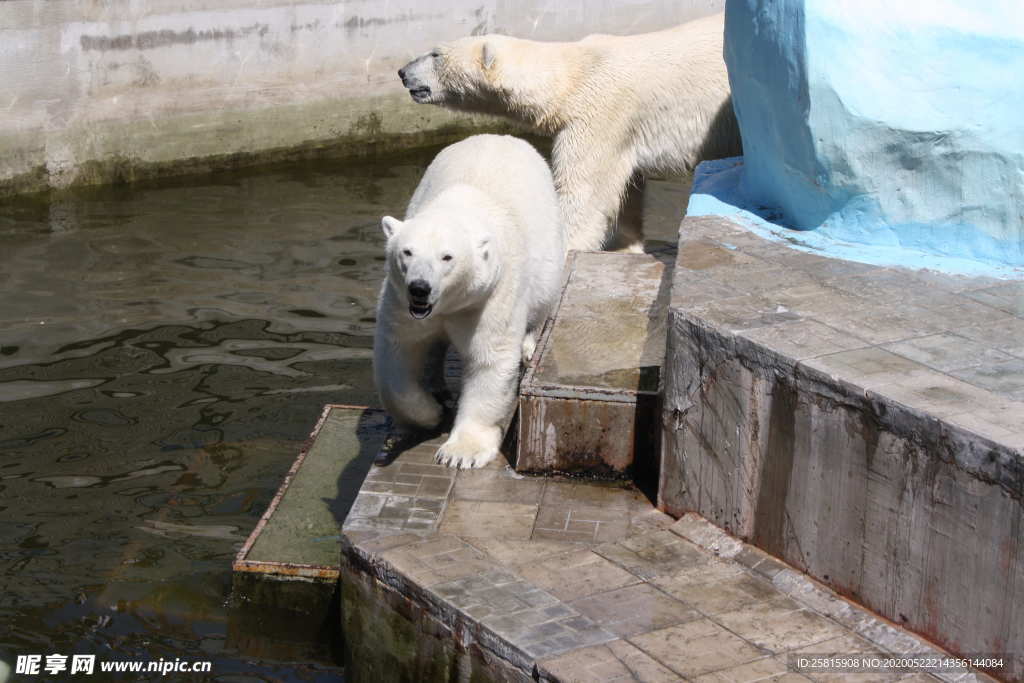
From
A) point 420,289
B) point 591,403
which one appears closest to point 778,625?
point 591,403

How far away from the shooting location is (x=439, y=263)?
4.04 metres

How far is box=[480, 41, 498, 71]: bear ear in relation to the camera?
6.81m

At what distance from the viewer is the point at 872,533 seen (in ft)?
11.2

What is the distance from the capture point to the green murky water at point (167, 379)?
14.5 feet

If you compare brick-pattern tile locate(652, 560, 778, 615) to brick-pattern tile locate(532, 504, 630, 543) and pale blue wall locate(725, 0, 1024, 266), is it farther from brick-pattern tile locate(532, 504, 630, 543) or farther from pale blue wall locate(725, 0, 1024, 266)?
pale blue wall locate(725, 0, 1024, 266)

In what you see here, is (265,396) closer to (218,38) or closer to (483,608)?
(483,608)

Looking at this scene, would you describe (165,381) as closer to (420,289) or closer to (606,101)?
(606,101)

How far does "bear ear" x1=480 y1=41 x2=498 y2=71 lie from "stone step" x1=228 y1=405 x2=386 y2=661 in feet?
9.37

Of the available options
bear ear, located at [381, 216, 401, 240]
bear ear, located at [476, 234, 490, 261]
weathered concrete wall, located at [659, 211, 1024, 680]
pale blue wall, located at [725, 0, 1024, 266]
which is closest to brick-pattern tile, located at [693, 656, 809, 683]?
weathered concrete wall, located at [659, 211, 1024, 680]

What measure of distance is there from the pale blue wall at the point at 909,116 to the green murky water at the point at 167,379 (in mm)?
2445

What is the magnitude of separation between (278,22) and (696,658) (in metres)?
7.86

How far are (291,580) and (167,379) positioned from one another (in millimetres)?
2295

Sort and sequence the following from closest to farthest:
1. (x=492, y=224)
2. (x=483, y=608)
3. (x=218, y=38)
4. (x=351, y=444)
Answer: (x=483, y=608) < (x=492, y=224) < (x=351, y=444) < (x=218, y=38)

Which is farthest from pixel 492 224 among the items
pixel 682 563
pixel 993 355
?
pixel 993 355
